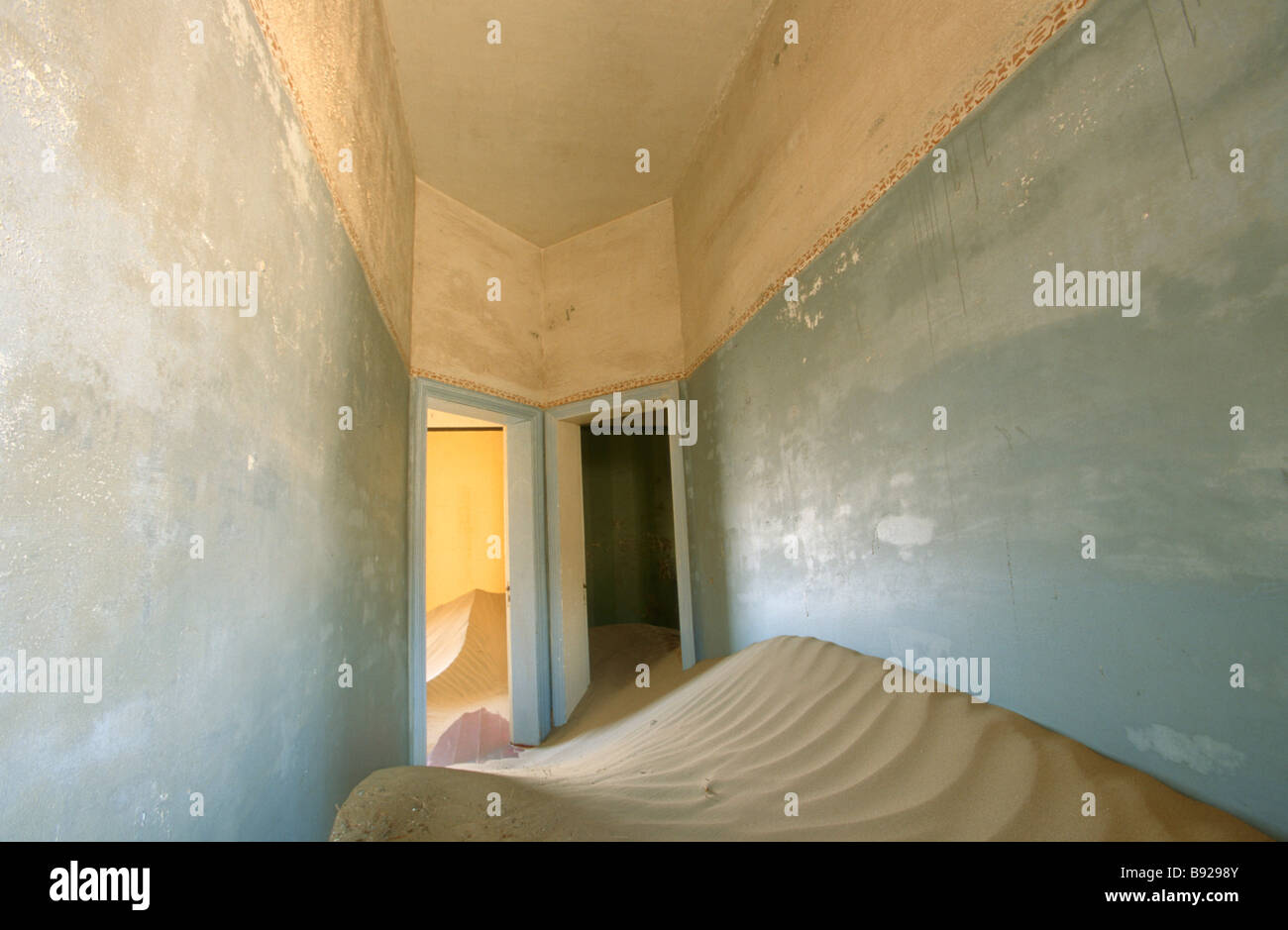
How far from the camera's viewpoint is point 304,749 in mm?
1999

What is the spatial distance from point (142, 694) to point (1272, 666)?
2474mm

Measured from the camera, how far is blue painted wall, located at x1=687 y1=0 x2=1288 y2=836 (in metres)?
1.38

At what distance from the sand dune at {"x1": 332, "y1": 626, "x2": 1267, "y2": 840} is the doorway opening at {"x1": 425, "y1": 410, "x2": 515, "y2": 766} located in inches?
181

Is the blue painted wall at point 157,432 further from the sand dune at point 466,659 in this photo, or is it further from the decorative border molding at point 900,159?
the sand dune at point 466,659

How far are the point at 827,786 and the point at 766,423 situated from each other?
226 centimetres

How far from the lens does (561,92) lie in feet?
13.9

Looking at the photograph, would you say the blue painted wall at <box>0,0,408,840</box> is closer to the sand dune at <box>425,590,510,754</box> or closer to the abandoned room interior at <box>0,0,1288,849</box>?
the abandoned room interior at <box>0,0,1288,849</box>

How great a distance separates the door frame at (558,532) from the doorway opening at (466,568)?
1787 millimetres

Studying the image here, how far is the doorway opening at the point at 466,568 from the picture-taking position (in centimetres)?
704

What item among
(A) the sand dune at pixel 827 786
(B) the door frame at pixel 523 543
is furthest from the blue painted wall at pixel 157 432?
(B) the door frame at pixel 523 543

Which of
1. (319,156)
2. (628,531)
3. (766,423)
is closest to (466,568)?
(628,531)

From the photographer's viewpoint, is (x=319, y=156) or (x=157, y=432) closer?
(x=157, y=432)

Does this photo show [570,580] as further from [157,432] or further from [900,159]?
[157,432]
